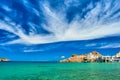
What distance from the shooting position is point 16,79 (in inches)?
1575

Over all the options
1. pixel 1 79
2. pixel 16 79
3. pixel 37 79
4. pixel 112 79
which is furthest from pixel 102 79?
pixel 1 79

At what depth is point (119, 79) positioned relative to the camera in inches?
1506

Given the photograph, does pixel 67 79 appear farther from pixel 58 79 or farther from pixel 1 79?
pixel 1 79

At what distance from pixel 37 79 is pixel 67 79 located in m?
5.03

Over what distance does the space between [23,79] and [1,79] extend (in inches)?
164

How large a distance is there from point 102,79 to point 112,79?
1672 millimetres

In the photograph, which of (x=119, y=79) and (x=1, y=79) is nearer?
(x=119, y=79)

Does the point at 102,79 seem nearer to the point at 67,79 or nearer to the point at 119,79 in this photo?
the point at 119,79

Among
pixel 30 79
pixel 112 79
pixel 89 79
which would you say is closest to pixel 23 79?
pixel 30 79

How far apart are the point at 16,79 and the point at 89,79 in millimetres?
12244

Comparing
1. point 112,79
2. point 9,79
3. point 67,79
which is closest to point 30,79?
point 9,79

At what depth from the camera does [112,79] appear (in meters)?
38.5

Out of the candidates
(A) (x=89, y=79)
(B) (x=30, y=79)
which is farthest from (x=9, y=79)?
(A) (x=89, y=79)

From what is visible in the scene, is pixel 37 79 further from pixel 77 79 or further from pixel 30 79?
pixel 77 79
